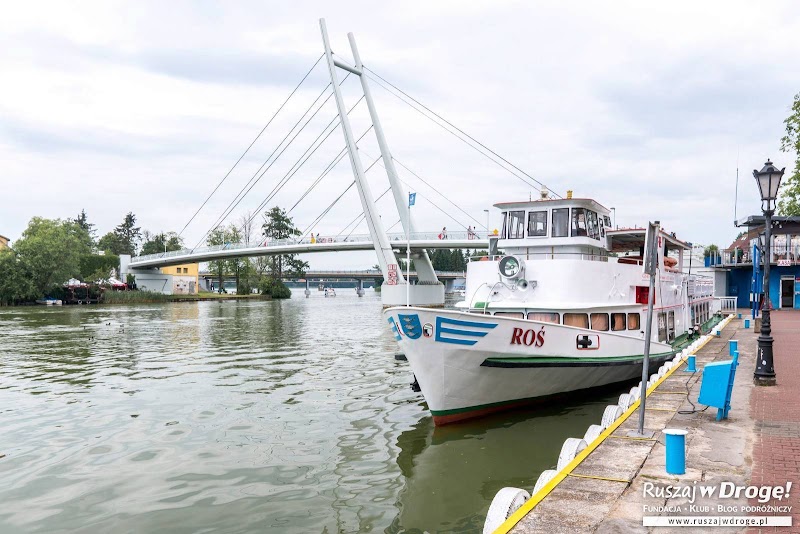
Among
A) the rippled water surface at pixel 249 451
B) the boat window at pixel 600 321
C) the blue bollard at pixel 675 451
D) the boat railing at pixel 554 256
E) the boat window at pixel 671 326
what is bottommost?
the rippled water surface at pixel 249 451

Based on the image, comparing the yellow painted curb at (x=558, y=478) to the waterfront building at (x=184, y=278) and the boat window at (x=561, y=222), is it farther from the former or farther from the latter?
the waterfront building at (x=184, y=278)

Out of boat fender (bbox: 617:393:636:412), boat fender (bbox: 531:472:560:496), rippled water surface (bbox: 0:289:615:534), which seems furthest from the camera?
boat fender (bbox: 617:393:636:412)

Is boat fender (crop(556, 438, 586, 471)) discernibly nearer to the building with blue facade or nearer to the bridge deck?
the building with blue facade

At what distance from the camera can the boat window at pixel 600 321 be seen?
14.2 m

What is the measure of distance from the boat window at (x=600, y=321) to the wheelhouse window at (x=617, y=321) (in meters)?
0.29

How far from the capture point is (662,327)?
1777 centimetres

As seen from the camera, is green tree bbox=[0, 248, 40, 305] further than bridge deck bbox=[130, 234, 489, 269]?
No

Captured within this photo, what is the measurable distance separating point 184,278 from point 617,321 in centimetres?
9840

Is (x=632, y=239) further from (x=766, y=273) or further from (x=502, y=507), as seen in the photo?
(x=502, y=507)

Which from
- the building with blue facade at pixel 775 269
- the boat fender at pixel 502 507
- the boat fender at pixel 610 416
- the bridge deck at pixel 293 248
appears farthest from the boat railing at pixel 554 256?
the bridge deck at pixel 293 248

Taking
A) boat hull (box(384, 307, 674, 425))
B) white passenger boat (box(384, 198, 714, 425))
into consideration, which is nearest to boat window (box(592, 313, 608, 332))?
white passenger boat (box(384, 198, 714, 425))

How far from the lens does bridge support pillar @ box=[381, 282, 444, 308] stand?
54.8 m

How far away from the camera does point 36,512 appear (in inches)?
313

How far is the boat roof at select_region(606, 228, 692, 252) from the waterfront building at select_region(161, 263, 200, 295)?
90.7m
